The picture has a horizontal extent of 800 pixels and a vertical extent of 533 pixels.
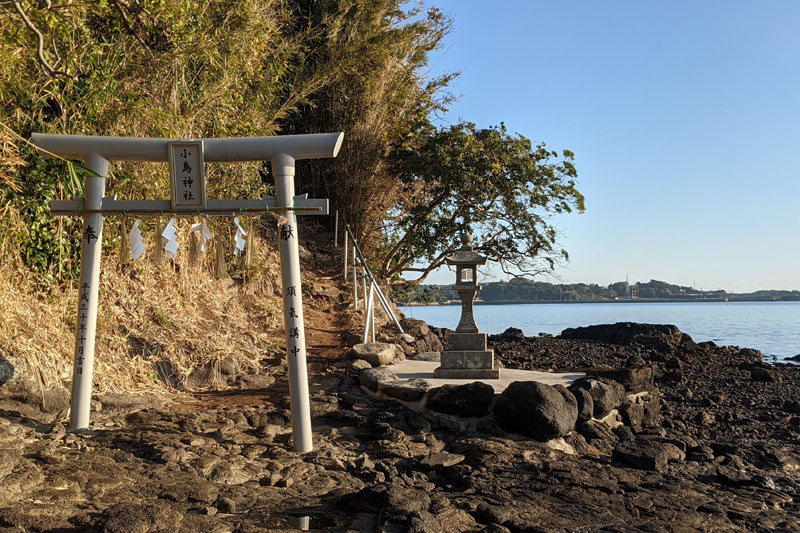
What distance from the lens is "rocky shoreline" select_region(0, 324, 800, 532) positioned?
379cm

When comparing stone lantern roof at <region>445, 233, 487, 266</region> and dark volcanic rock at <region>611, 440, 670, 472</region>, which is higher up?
stone lantern roof at <region>445, 233, 487, 266</region>

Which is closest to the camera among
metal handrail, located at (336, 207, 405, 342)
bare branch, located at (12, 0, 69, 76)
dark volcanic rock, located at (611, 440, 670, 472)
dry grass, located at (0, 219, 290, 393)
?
bare branch, located at (12, 0, 69, 76)

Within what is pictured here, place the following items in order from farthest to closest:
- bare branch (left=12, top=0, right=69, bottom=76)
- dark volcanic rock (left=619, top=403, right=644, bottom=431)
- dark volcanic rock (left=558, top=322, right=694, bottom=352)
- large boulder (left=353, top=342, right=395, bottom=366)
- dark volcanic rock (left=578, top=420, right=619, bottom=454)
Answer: dark volcanic rock (left=558, top=322, right=694, bottom=352) < large boulder (left=353, top=342, right=395, bottom=366) < dark volcanic rock (left=619, top=403, right=644, bottom=431) < dark volcanic rock (left=578, top=420, right=619, bottom=454) < bare branch (left=12, top=0, right=69, bottom=76)

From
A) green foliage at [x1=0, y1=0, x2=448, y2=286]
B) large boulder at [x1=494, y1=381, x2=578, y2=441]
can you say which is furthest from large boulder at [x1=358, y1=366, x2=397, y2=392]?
green foliage at [x1=0, y1=0, x2=448, y2=286]

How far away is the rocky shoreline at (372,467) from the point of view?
149 inches

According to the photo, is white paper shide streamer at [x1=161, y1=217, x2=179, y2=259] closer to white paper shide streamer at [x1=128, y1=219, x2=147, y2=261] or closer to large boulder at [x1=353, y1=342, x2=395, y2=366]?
white paper shide streamer at [x1=128, y1=219, x2=147, y2=261]

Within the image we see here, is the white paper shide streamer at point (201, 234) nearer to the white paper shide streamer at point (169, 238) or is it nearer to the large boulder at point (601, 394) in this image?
the white paper shide streamer at point (169, 238)

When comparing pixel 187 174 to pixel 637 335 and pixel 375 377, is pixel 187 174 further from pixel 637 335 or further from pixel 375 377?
pixel 637 335

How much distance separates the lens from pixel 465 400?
647 centimetres

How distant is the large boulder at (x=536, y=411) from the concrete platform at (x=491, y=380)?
61 cm

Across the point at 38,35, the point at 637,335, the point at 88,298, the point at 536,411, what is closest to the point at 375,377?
the point at 536,411

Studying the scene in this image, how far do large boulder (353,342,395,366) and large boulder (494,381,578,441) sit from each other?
92.7 inches

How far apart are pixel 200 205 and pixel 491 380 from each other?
158 inches

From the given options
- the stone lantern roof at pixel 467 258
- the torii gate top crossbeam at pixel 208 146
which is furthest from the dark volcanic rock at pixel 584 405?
the torii gate top crossbeam at pixel 208 146
